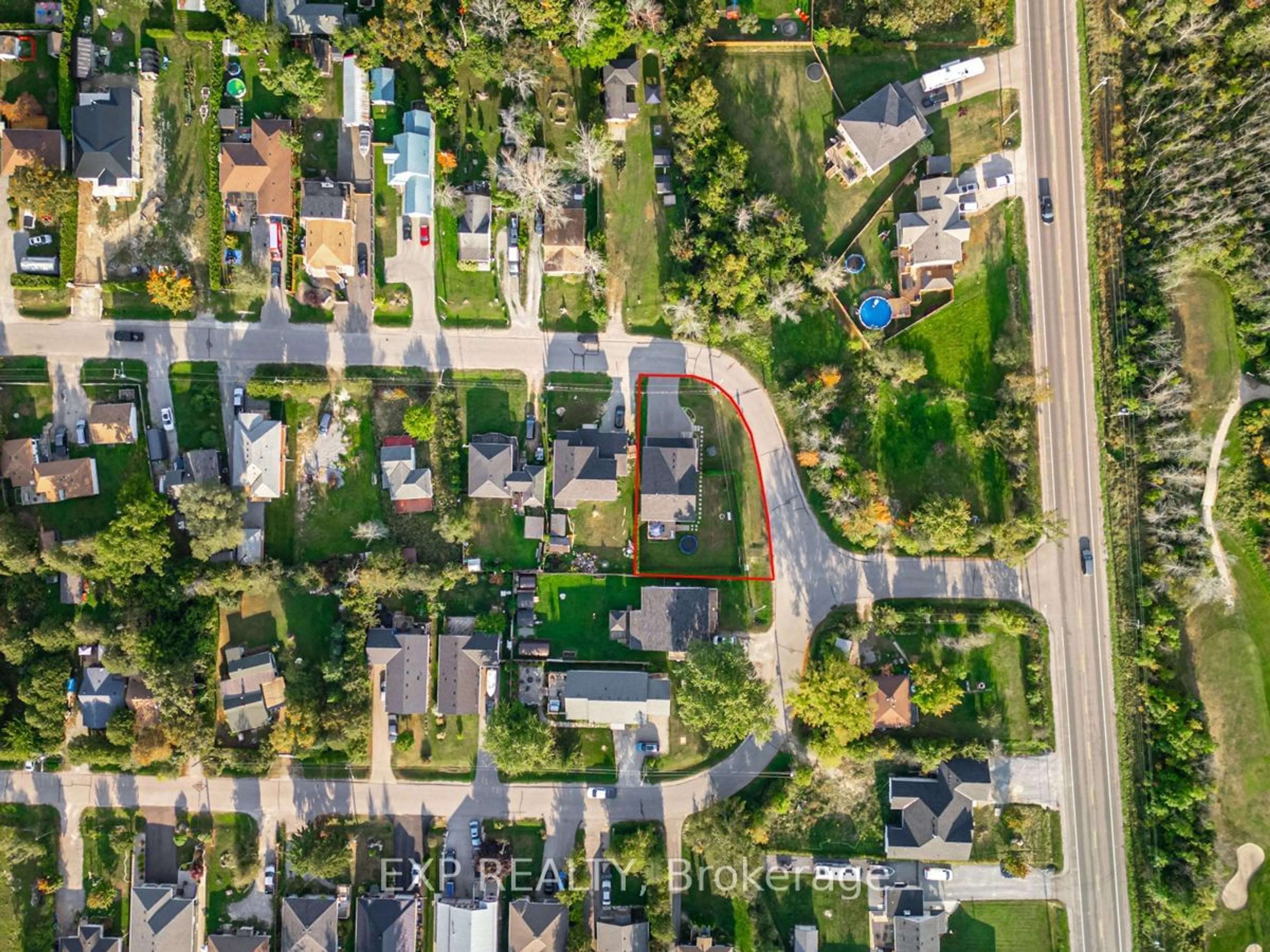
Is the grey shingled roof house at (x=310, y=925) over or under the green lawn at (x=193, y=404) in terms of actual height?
under

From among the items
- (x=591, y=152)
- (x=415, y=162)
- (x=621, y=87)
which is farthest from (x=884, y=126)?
(x=415, y=162)

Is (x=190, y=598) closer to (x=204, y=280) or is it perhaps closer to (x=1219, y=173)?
(x=204, y=280)

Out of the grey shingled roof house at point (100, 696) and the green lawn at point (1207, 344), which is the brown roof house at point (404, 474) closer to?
the grey shingled roof house at point (100, 696)

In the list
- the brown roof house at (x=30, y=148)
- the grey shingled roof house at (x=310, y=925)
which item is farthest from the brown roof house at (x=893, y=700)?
the brown roof house at (x=30, y=148)

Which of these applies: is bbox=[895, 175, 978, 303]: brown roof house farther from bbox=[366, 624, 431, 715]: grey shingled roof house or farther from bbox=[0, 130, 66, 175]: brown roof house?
bbox=[0, 130, 66, 175]: brown roof house

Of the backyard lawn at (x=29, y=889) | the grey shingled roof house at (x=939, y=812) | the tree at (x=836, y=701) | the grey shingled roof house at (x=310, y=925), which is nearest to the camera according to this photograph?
the tree at (x=836, y=701)
